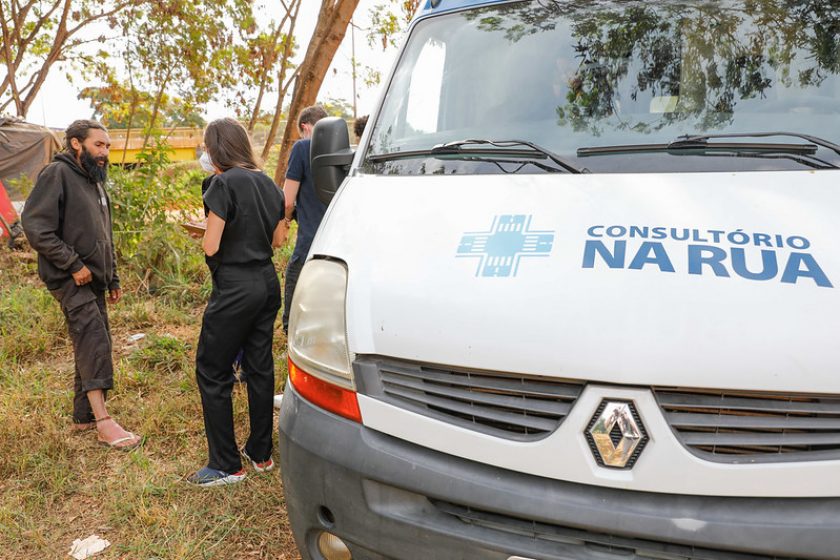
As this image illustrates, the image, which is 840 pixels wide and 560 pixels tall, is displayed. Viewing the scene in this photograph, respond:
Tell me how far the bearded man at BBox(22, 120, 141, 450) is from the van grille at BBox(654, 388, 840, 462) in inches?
126

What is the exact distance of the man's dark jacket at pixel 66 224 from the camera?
156 inches

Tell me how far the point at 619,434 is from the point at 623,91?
1.42m

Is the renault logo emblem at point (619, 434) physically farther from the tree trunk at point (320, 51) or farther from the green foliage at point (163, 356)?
the tree trunk at point (320, 51)

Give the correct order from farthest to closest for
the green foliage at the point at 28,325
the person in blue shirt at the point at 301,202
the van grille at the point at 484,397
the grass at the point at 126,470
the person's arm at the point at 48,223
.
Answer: the green foliage at the point at 28,325 < the person in blue shirt at the point at 301,202 < the person's arm at the point at 48,223 < the grass at the point at 126,470 < the van grille at the point at 484,397

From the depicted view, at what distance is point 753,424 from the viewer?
70.3 inches

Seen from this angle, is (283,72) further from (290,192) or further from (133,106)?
(290,192)

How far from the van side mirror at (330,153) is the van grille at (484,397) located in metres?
1.35

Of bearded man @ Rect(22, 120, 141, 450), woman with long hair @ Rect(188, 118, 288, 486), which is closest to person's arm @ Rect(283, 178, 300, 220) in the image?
bearded man @ Rect(22, 120, 141, 450)

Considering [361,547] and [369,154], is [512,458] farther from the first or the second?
[369,154]

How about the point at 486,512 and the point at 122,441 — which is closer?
the point at 486,512

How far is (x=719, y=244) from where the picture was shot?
199 cm

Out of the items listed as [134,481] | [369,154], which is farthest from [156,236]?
[369,154]

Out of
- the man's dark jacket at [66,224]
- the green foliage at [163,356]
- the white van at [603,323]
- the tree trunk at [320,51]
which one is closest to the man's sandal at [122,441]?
the man's dark jacket at [66,224]

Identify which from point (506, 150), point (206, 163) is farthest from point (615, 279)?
point (206, 163)
